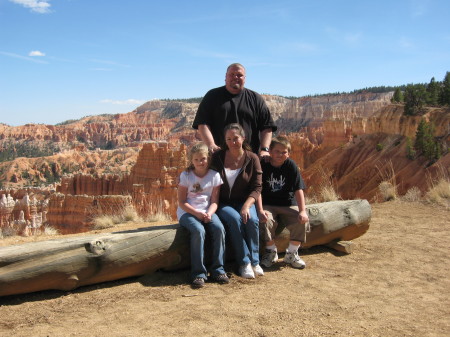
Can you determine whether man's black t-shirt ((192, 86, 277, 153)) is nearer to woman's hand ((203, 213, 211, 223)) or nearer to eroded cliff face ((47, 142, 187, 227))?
woman's hand ((203, 213, 211, 223))

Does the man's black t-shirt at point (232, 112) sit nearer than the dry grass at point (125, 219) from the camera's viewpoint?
Yes

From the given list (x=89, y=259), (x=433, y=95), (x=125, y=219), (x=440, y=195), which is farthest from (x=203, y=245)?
(x=433, y=95)

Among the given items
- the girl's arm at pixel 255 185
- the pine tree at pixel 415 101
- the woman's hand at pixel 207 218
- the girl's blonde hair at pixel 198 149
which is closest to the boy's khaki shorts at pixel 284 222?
the girl's arm at pixel 255 185

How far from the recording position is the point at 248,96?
4.71 m

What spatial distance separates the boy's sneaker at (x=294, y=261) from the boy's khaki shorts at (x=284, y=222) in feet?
0.60

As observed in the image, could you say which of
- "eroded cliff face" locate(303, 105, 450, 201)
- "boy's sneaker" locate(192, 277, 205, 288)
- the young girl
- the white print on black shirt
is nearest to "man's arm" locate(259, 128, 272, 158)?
the white print on black shirt

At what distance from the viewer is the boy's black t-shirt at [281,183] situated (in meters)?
4.50

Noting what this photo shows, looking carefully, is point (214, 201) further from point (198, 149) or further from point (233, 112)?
point (233, 112)

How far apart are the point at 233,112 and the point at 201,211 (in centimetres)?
131

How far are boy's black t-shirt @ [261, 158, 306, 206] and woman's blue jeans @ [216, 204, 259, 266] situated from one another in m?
0.52

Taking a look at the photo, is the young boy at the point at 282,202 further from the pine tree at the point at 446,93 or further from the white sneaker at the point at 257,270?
the pine tree at the point at 446,93

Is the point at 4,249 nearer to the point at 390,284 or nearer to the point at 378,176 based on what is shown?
the point at 390,284

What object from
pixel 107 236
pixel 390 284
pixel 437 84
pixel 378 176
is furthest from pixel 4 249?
pixel 437 84

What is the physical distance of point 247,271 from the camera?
13.0 ft
